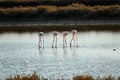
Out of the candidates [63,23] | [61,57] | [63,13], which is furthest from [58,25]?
[61,57]

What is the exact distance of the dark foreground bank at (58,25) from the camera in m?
48.2

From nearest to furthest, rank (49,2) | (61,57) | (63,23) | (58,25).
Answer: (61,57)
(58,25)
(63,23)
(49,2)

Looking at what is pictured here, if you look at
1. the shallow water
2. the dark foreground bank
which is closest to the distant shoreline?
the dark foreground bank

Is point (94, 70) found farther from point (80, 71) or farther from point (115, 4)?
point (115, 4)

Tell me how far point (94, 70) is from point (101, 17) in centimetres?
2578

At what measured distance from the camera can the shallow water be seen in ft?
83.5

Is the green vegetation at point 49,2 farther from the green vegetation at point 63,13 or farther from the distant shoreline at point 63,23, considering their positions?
the distant shoreline at point 63,23

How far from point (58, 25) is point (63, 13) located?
2.08 metres

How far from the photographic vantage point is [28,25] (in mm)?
50125

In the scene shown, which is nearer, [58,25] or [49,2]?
[58,25]

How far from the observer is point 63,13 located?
51.6 m

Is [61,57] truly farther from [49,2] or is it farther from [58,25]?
[49,2]

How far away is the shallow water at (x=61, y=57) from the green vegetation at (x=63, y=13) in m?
8.03

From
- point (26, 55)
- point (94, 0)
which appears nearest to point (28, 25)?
point (94, 0)
